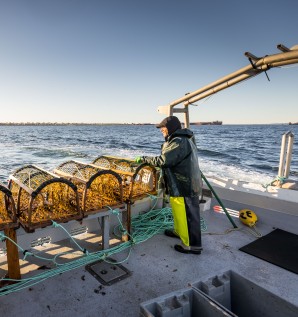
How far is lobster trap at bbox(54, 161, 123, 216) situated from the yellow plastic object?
2368mm

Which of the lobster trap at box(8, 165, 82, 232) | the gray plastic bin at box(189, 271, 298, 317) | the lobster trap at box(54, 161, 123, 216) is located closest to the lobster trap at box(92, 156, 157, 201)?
the lobster trap at box(54, 161, 123, 216)

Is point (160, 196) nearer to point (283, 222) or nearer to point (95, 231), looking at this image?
point (95, 231)

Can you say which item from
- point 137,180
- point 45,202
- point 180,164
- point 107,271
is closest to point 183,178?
point 180,164

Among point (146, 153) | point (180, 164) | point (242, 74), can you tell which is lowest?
point (146, 153)

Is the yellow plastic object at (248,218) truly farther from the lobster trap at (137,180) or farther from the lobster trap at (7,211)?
the lobster trap at (7,211)

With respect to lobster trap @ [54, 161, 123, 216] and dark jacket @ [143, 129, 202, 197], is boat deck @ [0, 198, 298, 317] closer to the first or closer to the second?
lobster trap @ [54, 161, 123, 216]

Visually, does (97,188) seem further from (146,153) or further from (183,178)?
(146,153)

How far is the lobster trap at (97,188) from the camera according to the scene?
3.60 meters

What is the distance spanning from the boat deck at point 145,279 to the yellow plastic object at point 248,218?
0.77ft

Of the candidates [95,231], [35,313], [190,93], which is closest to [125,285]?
[35,313]

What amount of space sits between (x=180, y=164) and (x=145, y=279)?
5.12ft

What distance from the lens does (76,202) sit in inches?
133

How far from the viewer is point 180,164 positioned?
3820mm

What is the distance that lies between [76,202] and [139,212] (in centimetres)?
188
